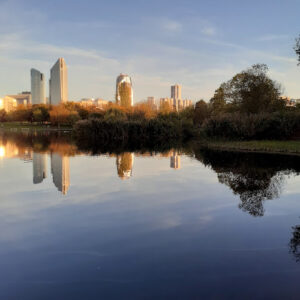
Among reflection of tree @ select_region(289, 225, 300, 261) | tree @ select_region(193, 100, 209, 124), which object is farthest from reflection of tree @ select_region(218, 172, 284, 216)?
tree @ select_region(193, 100, 209, 124)

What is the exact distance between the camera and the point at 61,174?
16.2 metres

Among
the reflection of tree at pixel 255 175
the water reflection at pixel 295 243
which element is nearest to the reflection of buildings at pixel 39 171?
the reflection of tree at pixel 255 175

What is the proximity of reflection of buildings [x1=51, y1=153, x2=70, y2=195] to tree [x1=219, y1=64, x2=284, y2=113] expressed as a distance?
27641 mm

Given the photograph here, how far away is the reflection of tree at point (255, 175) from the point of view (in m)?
10.9

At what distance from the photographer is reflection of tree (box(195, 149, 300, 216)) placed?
10883mm

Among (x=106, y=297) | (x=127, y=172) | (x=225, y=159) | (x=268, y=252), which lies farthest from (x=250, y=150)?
(x=106, y=297)

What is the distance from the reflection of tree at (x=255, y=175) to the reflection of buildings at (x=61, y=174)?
6887mm

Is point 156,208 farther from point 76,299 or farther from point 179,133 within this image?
point 179,133

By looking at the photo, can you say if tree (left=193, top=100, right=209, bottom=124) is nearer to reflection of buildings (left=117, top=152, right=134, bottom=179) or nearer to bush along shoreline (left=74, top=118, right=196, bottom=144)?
bush along shoreline (left=74, top=118, right=196, bottom=144)

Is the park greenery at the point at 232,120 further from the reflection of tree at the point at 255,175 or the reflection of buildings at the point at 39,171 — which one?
the reflection of buildings at the point at 39,171

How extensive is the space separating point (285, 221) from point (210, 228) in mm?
2260

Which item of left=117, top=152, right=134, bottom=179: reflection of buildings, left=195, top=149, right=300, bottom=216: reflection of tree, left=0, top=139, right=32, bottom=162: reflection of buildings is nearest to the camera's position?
left=195, top=149, right=300, bottom=216: reflection of tree

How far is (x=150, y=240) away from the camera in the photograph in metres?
7.17

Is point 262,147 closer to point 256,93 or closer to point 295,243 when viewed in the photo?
point 256,93
